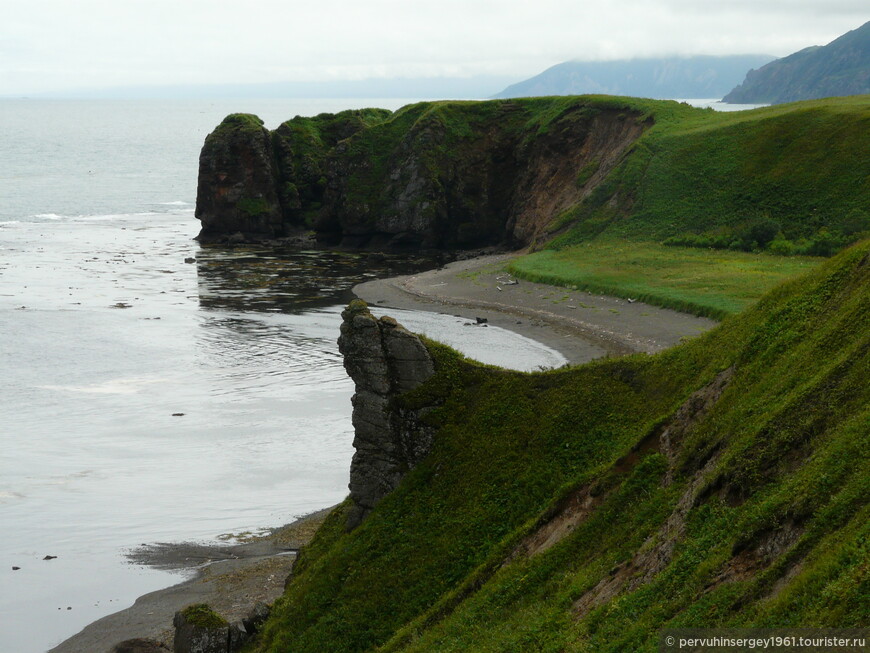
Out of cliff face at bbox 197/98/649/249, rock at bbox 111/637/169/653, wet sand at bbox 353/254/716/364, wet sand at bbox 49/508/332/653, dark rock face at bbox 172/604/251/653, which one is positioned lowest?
wet sand at bbox 49/508/332/653

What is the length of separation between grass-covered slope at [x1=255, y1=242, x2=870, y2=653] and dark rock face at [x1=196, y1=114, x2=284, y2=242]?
296 ft

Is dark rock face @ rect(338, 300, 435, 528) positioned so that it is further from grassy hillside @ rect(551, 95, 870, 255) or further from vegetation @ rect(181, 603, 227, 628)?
grassy hillside @ rect(551, 95, 870, 255)

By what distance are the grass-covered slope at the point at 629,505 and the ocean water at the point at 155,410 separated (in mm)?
10491

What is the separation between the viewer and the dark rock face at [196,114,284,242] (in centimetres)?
11206

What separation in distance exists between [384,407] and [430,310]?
46.3 m

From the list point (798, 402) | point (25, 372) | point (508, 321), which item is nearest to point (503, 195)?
point (508, 321)

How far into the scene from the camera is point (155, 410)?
49844mm

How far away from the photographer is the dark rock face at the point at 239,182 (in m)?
112

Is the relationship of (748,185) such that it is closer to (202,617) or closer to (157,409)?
(157,409)

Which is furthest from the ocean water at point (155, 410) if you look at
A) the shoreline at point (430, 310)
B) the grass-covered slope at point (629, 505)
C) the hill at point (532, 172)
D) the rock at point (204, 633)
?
the hill at point (532, 172)

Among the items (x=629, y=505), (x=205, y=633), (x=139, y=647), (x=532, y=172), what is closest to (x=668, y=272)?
(x=532, y=172)

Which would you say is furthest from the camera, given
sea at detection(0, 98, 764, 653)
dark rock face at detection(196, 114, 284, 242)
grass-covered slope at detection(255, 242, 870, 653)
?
dark rock face at detection(196, 114, 284, 242)

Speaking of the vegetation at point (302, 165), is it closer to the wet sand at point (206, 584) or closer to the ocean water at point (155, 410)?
the ocean water at point (155, 410)

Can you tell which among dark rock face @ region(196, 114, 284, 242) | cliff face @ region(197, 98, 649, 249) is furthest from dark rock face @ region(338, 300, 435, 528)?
dark rock face @ region(196, 114, 284, 242)
